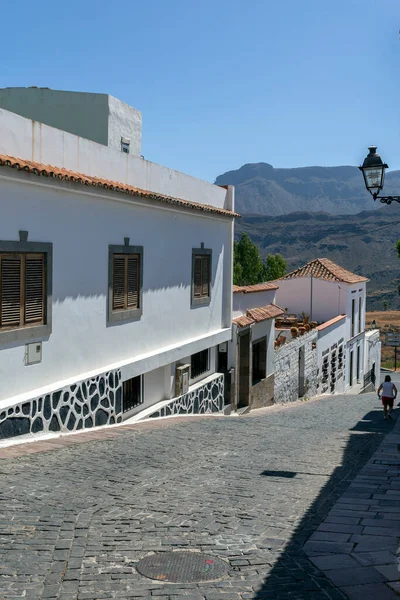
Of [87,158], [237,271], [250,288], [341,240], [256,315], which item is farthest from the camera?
[341,240]

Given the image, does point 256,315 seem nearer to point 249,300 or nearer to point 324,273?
point 249,300

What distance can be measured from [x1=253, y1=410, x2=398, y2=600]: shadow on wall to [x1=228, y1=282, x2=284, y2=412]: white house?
952 centimetres

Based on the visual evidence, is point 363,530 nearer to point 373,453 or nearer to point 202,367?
point 373,453

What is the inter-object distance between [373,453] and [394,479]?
2155mm

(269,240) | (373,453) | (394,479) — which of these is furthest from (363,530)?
(269,240)

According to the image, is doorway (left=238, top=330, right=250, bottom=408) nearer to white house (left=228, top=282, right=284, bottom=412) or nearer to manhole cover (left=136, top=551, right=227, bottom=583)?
white house (left=228, top=282, right=284, bottom=412)

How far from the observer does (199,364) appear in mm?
18500

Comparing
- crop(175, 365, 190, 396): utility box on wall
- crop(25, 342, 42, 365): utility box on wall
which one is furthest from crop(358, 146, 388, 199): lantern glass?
crop(175, 365, 190, 396): utility box on wall

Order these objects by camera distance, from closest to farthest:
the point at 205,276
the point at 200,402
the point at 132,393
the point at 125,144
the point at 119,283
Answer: the point at 119,283 < the point at 132,393 < the point at 200,402 < the point at 205,276 < the point at 125,144

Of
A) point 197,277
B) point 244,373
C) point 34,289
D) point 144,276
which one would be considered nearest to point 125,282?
point 144,276

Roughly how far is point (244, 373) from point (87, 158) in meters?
9.97

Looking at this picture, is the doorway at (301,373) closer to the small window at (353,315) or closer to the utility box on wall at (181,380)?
the small window at (353,315)

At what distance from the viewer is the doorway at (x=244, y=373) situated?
2039cm

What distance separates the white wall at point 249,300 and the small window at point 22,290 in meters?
9.84
